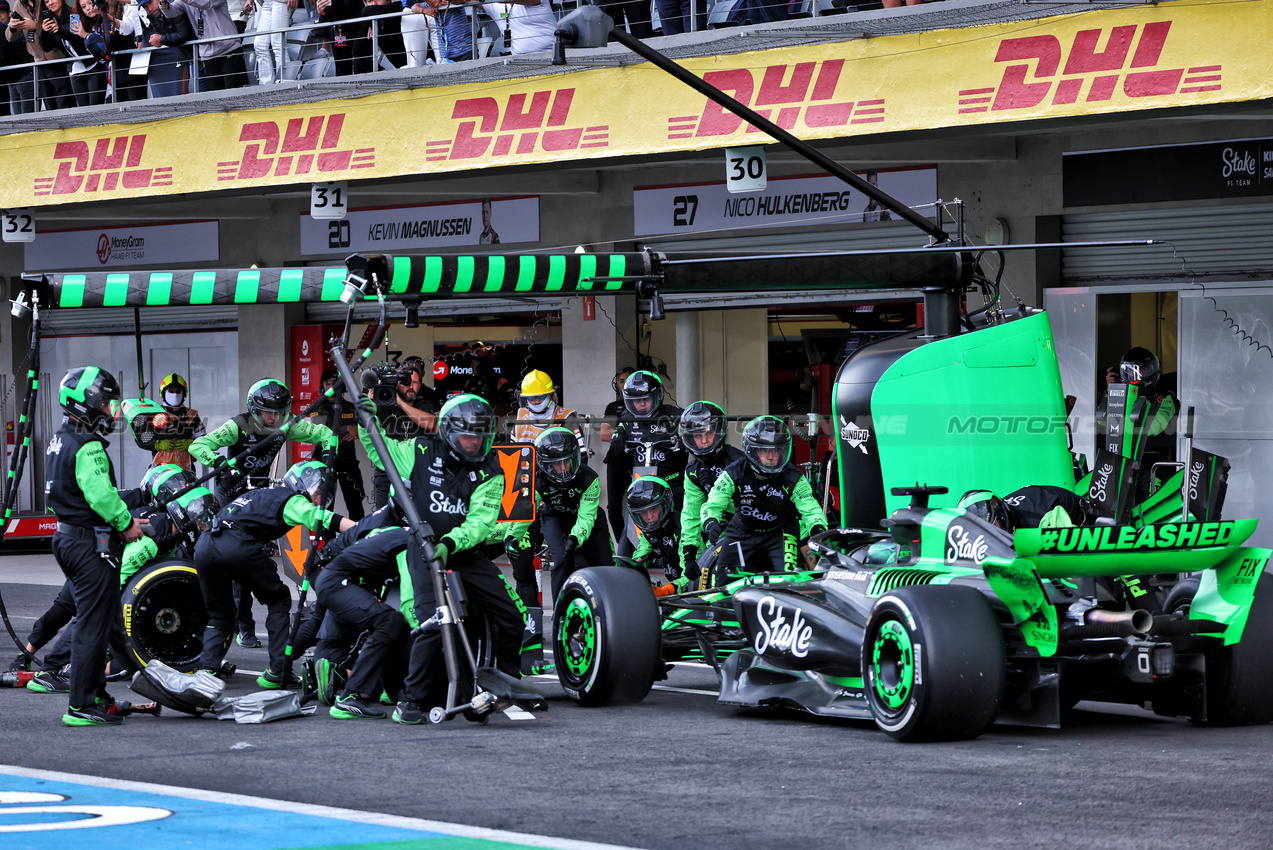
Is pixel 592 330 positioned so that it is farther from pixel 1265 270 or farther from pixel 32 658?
pixel 32 658

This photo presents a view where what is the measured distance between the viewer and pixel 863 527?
28.8 ft

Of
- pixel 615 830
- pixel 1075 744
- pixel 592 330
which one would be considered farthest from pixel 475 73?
pixel 615 830

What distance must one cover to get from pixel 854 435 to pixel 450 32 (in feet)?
28.1

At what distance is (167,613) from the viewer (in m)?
10.3

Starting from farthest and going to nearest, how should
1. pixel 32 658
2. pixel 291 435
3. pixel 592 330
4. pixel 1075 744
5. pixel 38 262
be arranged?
1. pixel 38 262
2. pixel 592 330
3. pixel 291 435
4. pixel 32 658
5. pixel 1075 744

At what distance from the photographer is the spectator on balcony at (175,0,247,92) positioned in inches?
707

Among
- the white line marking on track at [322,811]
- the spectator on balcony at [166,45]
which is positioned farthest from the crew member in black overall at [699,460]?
the spectator on balcony at [166,45]

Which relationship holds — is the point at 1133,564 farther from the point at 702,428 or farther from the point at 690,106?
the point at 690,106

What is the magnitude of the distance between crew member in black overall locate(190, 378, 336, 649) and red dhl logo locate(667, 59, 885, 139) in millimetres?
4355

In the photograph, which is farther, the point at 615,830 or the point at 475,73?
the point at 475,73

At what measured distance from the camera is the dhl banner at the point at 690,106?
11344 mm

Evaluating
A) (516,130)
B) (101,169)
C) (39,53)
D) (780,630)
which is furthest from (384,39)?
(780,630)

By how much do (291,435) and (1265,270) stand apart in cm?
810

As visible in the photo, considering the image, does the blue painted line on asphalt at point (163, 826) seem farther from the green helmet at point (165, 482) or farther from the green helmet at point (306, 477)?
the green helmet at point (165, 482)
